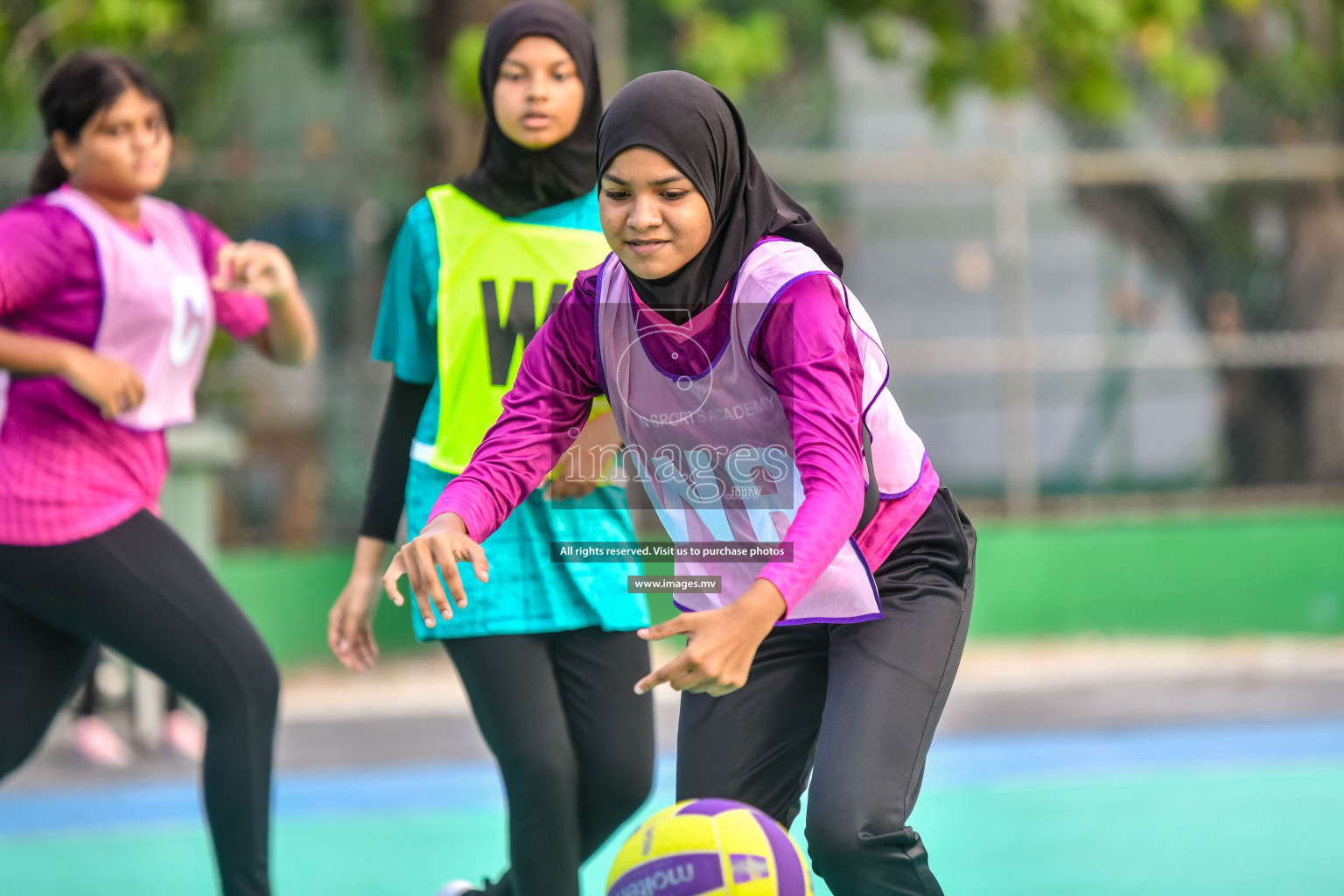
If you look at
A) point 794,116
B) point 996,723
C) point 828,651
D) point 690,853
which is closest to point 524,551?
point 828,651

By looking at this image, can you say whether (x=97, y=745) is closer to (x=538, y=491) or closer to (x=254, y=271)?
(x=254, y=271)

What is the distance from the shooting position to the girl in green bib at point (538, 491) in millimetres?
3270

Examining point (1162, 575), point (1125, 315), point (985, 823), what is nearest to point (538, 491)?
point (985, 823)

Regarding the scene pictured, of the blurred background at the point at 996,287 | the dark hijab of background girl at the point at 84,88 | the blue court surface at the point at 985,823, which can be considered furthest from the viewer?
the blurred background at the point at 996,287

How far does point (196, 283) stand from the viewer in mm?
3859

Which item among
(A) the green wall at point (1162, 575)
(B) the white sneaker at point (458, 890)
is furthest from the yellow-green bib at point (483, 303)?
(A) the green wall at point (1162, 575)

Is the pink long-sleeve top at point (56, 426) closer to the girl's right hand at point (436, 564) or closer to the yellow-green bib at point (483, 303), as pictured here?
the yellow-green bib at point (483, 303)

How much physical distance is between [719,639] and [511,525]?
125 cm

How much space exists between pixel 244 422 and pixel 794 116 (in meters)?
3.94

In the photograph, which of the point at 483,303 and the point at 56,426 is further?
the point at 56,426

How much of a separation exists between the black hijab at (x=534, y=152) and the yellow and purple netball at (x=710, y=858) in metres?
1.43

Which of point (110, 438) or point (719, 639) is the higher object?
point (110, 438)

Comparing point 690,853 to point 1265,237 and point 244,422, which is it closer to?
point 244,422

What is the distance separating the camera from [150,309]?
370 centimetres
